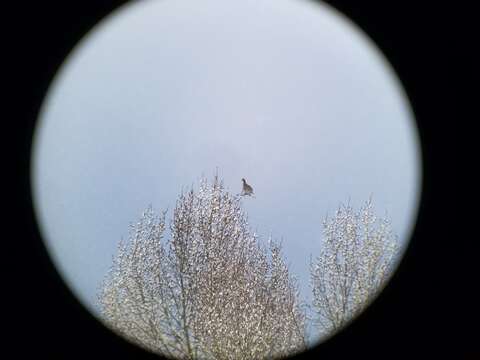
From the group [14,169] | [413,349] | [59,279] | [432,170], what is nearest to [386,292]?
[413,349]

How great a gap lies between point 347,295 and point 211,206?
11.0 feet

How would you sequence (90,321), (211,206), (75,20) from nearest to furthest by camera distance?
(75,20)
(90,321)
(211,206)

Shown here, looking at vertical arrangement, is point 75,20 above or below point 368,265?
above

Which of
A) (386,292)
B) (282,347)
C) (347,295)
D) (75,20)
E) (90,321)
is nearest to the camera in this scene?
(75,20)

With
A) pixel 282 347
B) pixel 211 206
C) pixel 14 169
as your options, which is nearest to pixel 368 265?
pixel 282 347

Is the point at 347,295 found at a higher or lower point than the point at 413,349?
higher

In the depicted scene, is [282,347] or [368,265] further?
[368,265]

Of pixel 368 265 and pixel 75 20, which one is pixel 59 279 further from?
pixel 368 265

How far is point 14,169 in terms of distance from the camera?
4039 millimetres

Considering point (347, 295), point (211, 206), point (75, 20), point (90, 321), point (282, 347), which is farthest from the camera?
point (211, 206)

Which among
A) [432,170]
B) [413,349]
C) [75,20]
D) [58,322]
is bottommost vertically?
[413,349]

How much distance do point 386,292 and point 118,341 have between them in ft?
8.37

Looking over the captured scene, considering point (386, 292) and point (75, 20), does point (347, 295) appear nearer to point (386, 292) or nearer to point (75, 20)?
point (386, 292)

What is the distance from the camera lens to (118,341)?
4336 mm
